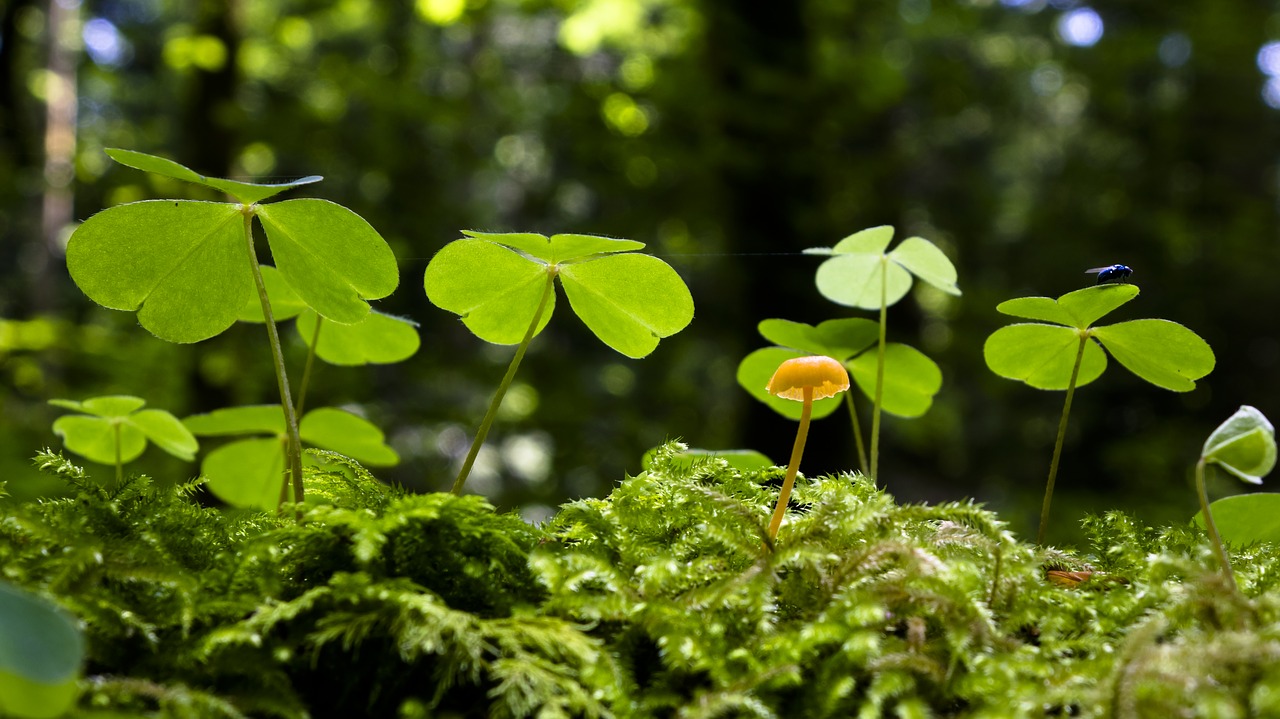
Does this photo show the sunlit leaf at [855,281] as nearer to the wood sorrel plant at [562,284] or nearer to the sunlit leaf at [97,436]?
the wood sorrel plant at [562,284]

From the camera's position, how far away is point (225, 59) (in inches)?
227

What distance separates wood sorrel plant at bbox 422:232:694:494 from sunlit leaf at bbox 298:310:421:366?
0.24m

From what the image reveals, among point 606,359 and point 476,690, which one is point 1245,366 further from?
point 476,690

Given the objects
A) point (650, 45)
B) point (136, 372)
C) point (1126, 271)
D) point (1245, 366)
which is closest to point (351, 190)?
point (136, 372)

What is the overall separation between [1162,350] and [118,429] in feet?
4.88

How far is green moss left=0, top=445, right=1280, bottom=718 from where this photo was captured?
1.95 ft

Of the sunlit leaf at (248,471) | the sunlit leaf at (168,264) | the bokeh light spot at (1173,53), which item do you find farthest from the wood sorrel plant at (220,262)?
the bokeh light spot at (1173,53)

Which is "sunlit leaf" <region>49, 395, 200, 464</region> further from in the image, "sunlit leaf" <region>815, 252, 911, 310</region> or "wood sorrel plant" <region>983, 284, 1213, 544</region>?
"wood sorrel plant" <region>983, 284, 1213, 544</region>

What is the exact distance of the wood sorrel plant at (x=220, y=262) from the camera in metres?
0.93

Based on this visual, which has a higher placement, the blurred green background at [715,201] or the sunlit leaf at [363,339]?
the blurred green background at [715,201]

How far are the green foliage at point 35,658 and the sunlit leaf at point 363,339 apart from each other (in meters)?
0.83

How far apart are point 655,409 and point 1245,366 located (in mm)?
5434

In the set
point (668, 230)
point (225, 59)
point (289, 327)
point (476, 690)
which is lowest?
point (476, 690)

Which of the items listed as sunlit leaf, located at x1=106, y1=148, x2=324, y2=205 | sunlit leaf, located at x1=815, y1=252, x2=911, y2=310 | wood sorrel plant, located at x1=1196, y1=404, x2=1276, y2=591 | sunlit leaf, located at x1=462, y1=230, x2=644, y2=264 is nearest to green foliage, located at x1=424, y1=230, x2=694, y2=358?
sunlit leaf, located at x1=462, y1=230, x2=644, y2=264
